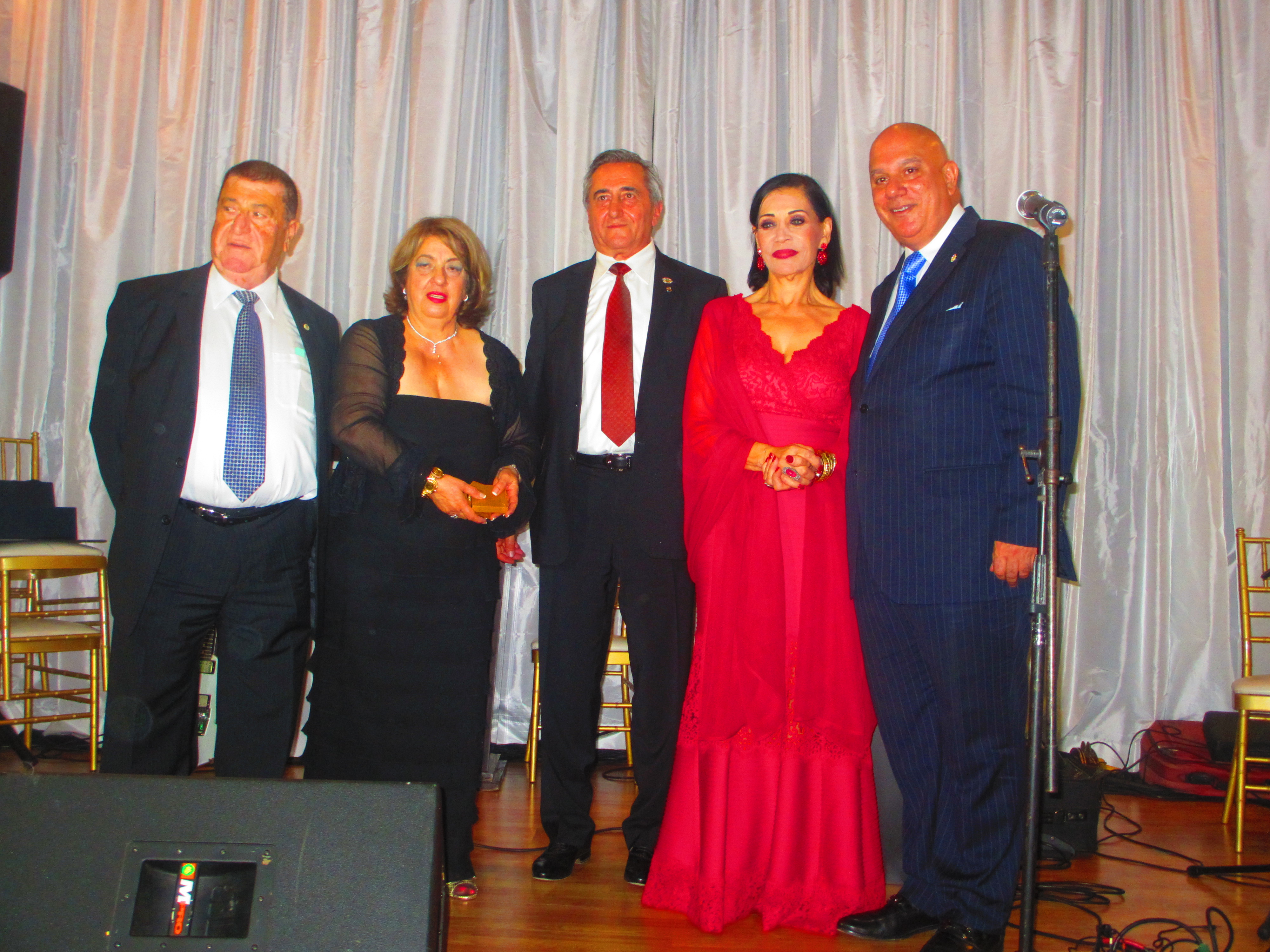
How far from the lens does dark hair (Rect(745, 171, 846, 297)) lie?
2424 millimetres

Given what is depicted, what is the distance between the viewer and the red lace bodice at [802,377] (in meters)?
2.35

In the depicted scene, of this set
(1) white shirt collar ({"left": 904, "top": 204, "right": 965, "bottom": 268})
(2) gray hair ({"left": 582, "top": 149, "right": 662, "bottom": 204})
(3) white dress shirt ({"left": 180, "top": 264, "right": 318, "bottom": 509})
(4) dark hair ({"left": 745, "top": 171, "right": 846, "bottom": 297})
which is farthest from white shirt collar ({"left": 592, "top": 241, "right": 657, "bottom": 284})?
(3) white dress shirt ({"left": 180, "top": 264, "right": 318, "bottom": 509})

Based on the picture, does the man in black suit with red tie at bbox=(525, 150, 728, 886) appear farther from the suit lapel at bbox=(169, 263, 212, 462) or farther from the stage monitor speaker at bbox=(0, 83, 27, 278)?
the stage monitor speaker at bbox=(0, 83, 27, 278)

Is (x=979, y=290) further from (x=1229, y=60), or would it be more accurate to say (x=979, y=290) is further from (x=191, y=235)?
(x=191, y=235)

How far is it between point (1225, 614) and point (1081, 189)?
74.0 inches

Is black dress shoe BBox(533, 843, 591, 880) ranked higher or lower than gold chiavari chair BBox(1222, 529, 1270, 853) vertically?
lower

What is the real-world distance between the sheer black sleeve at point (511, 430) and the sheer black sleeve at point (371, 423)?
9.1 inches

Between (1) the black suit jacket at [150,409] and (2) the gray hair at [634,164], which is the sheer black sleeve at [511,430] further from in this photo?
(2) the gray hair at [634,164]

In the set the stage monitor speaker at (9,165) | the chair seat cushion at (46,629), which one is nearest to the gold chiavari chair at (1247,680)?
the chair seat cushion at (46,629)

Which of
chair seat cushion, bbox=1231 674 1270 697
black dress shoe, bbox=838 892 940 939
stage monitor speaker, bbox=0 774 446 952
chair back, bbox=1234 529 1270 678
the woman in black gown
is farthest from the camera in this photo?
chair back, bbox=1234 529 1270 678

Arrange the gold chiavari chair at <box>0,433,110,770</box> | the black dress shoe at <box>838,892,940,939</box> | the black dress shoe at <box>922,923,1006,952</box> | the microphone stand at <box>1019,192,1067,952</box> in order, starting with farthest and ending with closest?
the gold chiavari chair at <box>0,433,110,770</box>, the black dress shoe at <box>838,892,940,939</box>, the black dress shoe at <box>922,923,1006,952</box>, the microphone stand at <box>1019,192,1067,952</box>

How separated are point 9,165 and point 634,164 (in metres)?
2.73

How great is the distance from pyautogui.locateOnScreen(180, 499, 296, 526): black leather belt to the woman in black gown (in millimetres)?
172

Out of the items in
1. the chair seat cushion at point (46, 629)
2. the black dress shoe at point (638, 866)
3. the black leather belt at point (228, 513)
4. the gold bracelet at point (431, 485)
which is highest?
the gold bracelet at point (431, 485)
